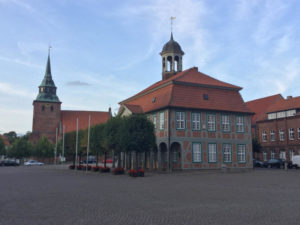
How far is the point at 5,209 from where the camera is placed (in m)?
11.5

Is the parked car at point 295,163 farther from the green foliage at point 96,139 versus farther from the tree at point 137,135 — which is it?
the green foliage at point 96,139

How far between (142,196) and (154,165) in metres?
23.3

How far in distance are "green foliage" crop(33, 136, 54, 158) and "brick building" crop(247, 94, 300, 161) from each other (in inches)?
1737

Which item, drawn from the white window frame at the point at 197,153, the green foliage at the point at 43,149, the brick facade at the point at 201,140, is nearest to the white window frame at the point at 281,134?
the brick facade at the point at 201,140

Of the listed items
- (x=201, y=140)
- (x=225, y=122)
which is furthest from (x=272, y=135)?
(x=201, y=140)

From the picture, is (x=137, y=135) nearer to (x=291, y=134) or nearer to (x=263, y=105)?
(x=291, y=134)

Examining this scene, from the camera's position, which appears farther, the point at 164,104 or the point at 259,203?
the point at 164,104

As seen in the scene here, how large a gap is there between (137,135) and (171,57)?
1533 cm

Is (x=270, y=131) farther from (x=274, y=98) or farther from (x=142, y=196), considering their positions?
(x=142, y=196)

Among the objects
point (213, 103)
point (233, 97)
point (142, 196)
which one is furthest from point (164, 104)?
point (142, 196)

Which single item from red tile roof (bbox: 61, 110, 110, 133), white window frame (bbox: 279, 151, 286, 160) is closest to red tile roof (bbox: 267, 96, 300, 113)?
white window frame (bbox: 279, 151, 286, 160)

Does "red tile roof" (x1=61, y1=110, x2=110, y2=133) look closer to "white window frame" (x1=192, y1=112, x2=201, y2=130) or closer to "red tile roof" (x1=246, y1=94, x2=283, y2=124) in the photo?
"red tile roof" (x1=246, y1=94, x2=283, y2=124)

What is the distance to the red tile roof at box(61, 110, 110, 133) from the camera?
3325 inches

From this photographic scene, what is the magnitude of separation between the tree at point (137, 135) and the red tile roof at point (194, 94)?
149 inches
